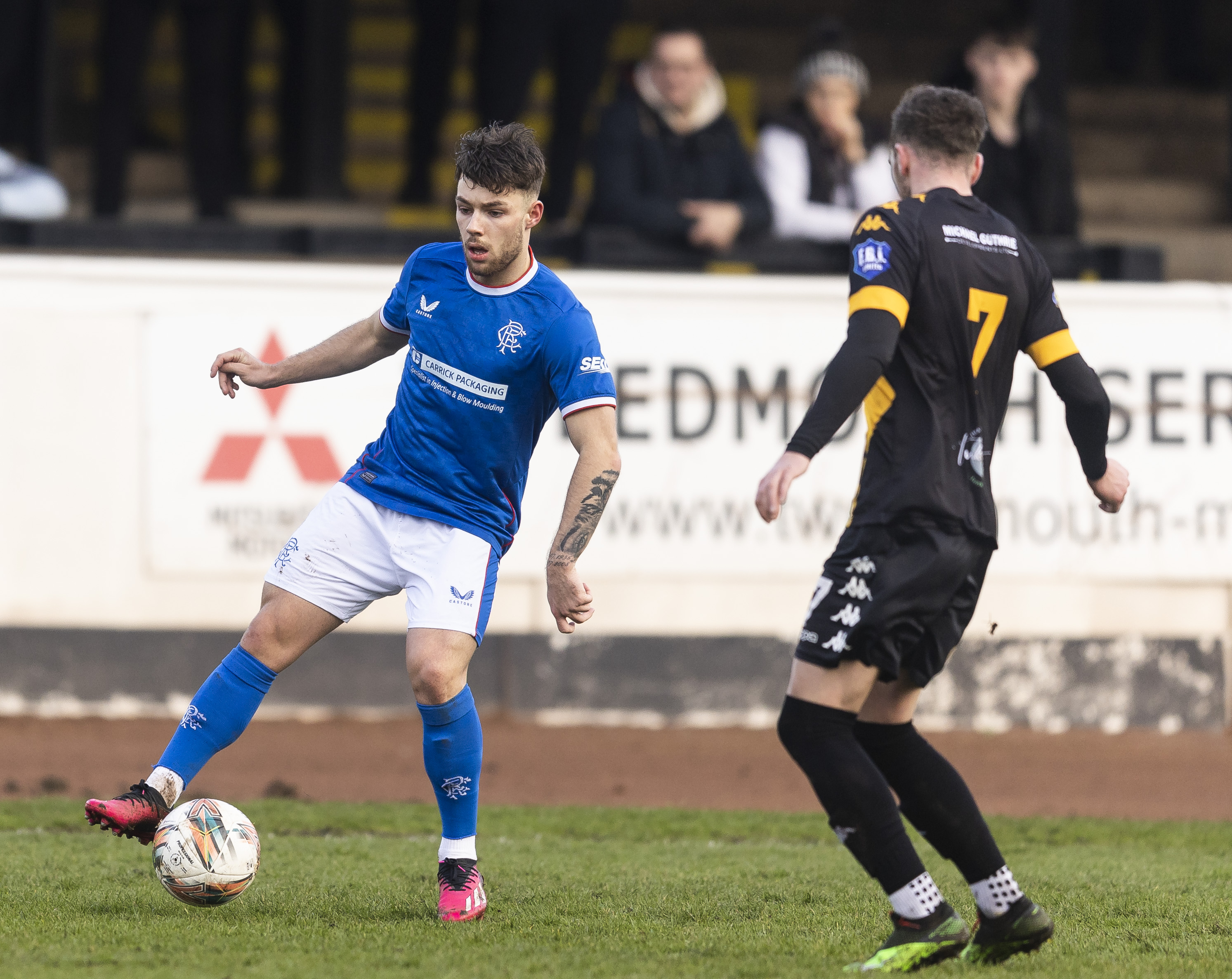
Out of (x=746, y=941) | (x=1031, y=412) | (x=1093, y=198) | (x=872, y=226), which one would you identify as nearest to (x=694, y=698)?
(x=1031, y=412)

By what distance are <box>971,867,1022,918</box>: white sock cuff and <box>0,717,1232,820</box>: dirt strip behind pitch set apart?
3055 millimetres

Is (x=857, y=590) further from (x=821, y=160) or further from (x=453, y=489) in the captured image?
(x=821, y=160)

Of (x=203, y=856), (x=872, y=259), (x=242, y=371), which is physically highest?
(x=872, y=259)

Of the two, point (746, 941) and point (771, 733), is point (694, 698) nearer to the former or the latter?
point (771, 733)

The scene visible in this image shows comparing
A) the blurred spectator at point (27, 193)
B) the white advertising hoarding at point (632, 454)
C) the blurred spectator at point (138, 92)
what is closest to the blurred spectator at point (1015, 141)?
the white advertising hoarding at point (632, 454)

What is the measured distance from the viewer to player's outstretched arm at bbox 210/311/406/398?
516cm

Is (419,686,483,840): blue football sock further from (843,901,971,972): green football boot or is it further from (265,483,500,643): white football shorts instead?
(843,901,971,972): green football boot

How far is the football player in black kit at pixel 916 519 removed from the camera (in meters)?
4.24

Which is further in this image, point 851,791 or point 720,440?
point 720,440

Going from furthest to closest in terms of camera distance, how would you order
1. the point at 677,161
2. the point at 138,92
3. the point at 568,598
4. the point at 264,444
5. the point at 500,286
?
the point at 138,92
the point at 677,161
the point at 264,444
the point at 500,286
the point at 568,598

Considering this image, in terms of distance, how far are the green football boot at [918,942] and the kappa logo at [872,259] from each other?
152 cm

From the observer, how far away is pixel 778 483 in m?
4.02

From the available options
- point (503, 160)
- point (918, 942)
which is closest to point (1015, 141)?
point (503, 160)

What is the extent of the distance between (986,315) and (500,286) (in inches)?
52.1
